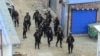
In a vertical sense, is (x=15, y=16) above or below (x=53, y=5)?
below

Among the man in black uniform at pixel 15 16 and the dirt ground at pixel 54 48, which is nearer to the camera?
the dirt ground at pixel 54 48

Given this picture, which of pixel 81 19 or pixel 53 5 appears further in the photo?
pixel 53 5

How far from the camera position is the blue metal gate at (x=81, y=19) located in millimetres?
33688

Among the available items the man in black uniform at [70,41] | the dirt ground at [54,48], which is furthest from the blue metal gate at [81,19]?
the man in black uniform at [70,41]

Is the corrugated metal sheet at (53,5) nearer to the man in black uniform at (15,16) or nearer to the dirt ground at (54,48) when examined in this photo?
the dirt ground at (54,48)

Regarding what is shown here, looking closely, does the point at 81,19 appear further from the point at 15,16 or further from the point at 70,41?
the point at 15,16

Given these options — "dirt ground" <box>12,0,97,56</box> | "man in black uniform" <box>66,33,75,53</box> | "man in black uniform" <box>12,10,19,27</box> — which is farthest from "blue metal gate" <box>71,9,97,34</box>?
"man in black uniform" <box>12,10,19,27</box>

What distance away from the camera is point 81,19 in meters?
33.8

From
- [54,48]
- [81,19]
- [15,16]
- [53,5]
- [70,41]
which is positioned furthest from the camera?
[53,5]

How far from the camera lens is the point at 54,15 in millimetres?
37500

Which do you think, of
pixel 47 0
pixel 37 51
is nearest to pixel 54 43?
pixel 37 51

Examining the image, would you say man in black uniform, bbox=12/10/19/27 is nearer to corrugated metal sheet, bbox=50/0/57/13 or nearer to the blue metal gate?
corrugated metal sheet, bbox=50/0/57/13

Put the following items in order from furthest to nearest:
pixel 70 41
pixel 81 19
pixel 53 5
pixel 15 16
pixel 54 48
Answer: pixel 53 5, pixel 15 16, pixel 81 19, pixel 54 48, pixel 70 41

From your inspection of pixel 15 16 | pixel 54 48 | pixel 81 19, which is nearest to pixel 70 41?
pixel 54 48
